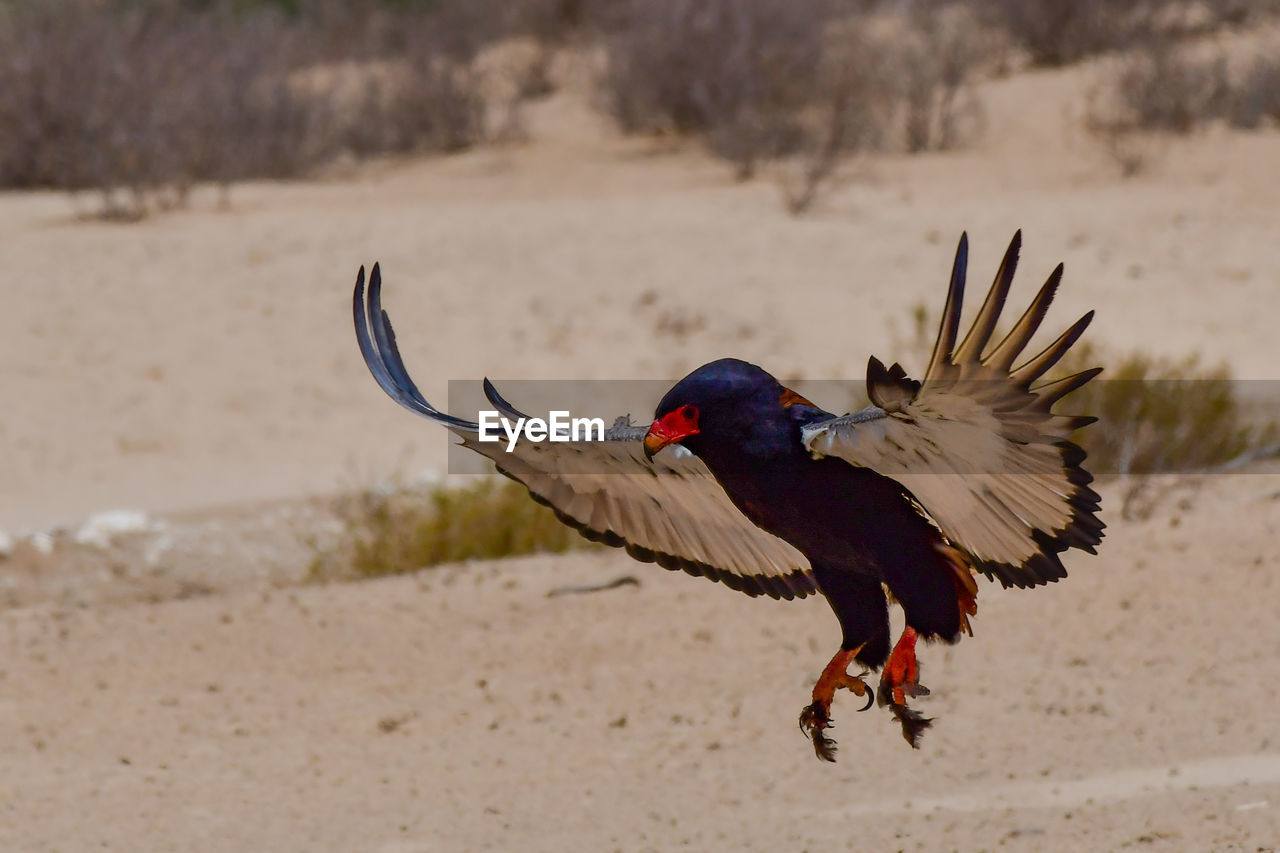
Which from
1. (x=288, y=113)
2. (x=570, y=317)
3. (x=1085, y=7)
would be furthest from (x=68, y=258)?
(x=1085, y=7)

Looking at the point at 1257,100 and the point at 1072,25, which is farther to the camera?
the point at 1072,25

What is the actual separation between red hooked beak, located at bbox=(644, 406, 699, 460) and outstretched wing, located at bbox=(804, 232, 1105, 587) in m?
0.18

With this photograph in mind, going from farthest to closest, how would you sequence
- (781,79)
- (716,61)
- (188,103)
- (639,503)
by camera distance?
1. (781,79)
2. (716,61)
3. (188,103)
4. (639,503)

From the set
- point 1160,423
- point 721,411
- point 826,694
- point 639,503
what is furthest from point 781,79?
point 721,411

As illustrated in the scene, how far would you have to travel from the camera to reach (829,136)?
17.7 metres

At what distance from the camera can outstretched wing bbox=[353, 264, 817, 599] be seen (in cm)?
312

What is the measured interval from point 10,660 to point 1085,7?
59.9ft

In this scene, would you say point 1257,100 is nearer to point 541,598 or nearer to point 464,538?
point 464,538

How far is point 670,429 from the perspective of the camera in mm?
2404

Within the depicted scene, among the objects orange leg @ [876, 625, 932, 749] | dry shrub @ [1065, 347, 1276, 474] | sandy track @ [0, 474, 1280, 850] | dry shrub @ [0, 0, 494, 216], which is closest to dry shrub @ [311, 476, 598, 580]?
sandy track @ [0, 474, 1280, 850]

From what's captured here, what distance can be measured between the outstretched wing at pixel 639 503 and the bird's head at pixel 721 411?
643mm

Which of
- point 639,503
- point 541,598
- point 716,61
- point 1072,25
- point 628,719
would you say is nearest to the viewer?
point 639,503

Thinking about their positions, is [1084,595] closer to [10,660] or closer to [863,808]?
[863,808]

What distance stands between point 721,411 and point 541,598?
509 centimetres
